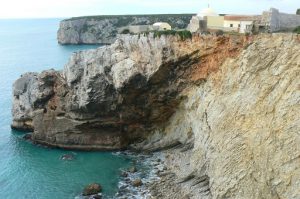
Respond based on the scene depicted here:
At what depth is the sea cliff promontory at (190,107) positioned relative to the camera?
2936cm

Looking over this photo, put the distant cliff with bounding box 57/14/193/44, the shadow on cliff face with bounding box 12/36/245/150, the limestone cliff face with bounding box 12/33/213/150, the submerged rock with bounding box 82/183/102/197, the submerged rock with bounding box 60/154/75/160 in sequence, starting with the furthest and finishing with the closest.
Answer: the distant cliff with bounding box 57/14/193/44 < the submerged rock with bounding box 60/154/75/160 < the limestone cliff face with bounding box 12/33/213/150 < the shadow on cliff face with bounding box 12/36/245/150 < the submerged rock with bounding box 82/183/102/197

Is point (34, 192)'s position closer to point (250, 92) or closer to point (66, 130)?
point (66, 130)

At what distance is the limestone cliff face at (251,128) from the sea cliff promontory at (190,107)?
8 cm

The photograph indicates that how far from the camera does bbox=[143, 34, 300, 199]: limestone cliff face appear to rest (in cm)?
2820

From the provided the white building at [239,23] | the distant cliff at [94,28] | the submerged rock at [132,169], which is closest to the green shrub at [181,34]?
the white building at [239,23]

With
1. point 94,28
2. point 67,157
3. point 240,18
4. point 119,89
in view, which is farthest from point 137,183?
point 94,28

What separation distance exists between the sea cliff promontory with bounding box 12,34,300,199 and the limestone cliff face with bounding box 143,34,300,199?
78 mm

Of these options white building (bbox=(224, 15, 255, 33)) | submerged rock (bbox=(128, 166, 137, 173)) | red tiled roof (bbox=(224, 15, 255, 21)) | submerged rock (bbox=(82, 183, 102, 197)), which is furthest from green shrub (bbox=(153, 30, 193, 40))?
submerged rock (bbox=(82, 183, 102, 197))

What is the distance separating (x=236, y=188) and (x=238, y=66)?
10.3 metres

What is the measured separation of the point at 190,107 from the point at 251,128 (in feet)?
42.6

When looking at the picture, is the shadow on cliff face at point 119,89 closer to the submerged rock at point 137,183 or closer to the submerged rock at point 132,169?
the submerged rock at point 132,169

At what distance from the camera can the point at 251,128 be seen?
3131 centimetres

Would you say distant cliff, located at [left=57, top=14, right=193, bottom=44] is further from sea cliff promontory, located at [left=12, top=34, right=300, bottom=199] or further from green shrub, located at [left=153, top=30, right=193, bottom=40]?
green shrub, located at [left=153, top=30, right=193, bottom=40]

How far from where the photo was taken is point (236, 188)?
104ft
